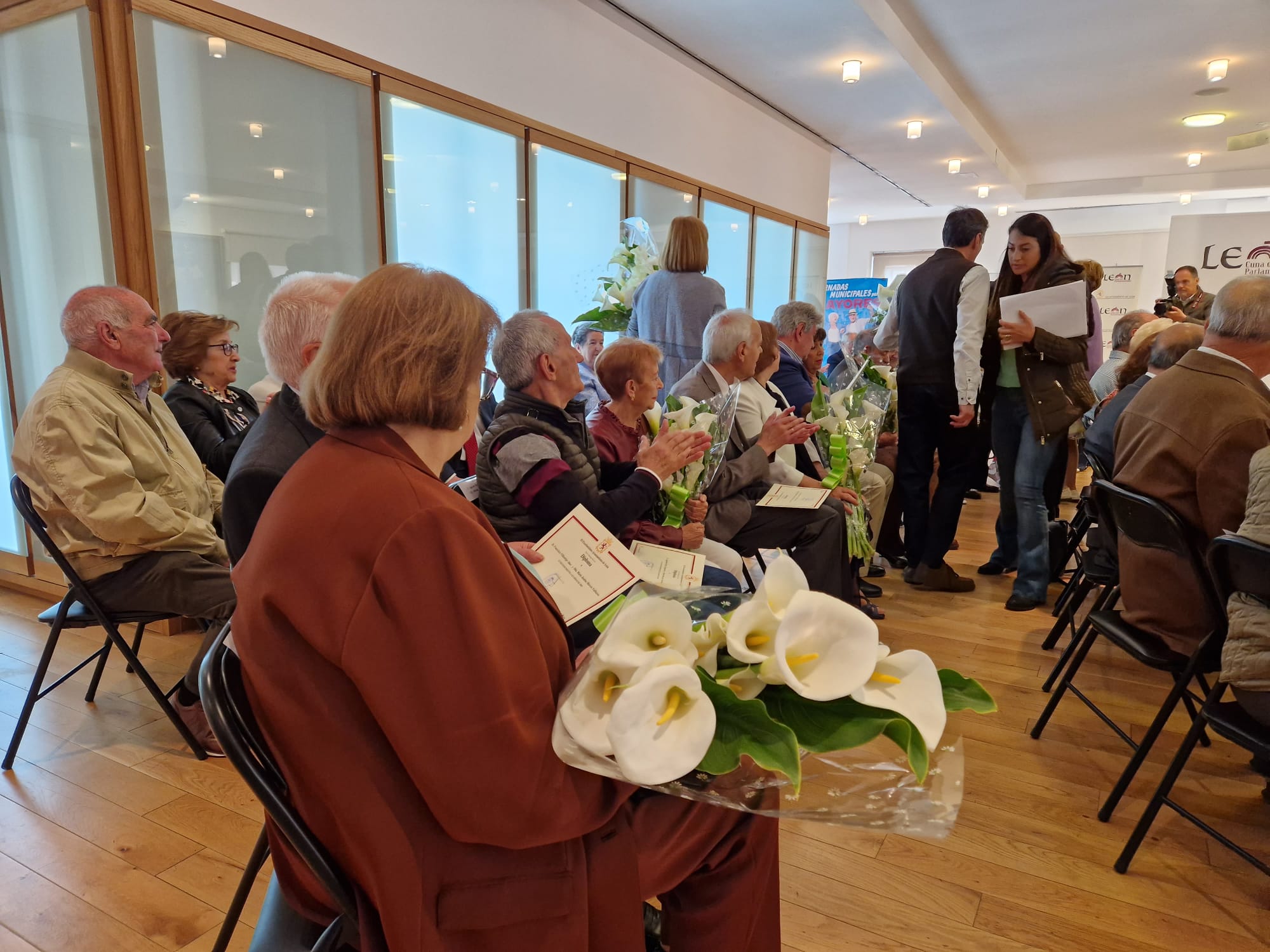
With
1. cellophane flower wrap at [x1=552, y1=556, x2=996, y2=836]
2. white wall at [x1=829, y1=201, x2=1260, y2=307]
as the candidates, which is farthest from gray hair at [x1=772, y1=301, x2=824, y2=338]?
Result: white wall at [x1=829, y1=201, x2=1260, y2=307]

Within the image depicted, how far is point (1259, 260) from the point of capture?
9875 mm

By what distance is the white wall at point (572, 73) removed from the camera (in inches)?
147

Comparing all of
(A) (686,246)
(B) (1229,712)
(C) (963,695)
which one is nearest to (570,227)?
(A) (686,246)

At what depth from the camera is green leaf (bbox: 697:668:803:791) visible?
2.58 feet

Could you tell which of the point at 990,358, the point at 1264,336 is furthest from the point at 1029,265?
the point at 1264,336

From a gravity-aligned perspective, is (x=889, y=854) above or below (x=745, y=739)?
below

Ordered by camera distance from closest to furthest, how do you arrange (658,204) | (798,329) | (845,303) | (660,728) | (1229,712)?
(660,728) → (1229,712) → (798,329) → (658,204) → (845,303)

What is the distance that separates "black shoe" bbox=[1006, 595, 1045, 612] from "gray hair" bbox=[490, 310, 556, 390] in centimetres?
275

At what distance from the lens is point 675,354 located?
3.93m

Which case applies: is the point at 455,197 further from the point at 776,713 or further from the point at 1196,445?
the point at 776,713

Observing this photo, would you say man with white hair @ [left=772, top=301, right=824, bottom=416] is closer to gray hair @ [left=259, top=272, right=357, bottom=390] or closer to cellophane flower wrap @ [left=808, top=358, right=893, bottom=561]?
cellophane flower wrap @ [left=808, top=358, right=893, bottom=561]

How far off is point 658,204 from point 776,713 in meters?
5.48

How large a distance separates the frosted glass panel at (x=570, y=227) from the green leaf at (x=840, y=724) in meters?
4.03

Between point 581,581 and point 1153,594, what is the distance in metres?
1.51
